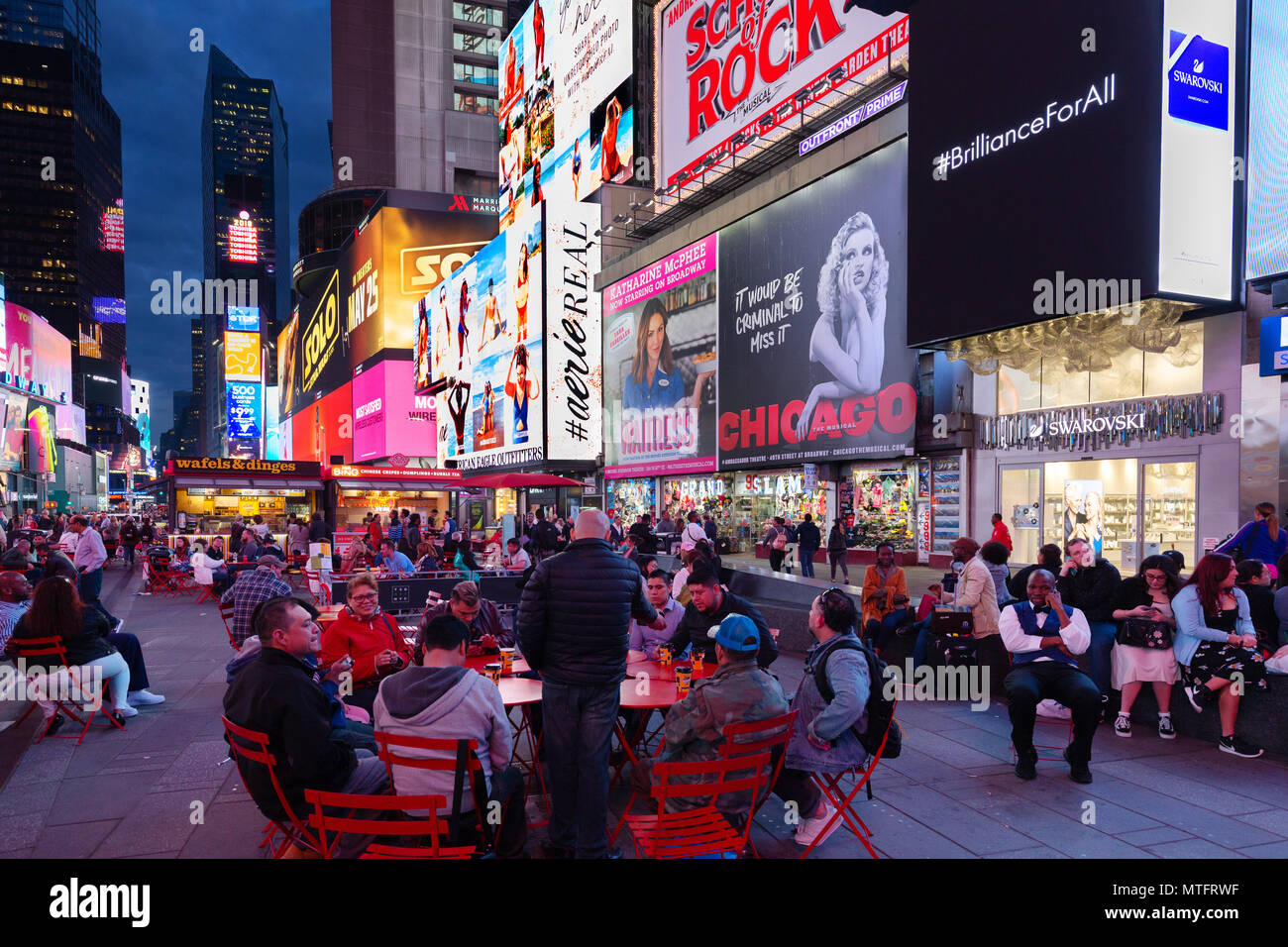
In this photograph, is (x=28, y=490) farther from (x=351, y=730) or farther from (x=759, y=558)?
(x=351, y=730)

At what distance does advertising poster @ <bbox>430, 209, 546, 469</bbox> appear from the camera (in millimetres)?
32312

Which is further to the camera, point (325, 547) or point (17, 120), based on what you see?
point (17, 120)

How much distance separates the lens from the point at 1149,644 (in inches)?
245

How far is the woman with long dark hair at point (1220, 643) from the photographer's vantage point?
19.2ft

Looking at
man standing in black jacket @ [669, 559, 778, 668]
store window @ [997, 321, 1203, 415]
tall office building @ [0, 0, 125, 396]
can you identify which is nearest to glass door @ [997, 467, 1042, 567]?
store window @ [997, 321, 1203, 415]

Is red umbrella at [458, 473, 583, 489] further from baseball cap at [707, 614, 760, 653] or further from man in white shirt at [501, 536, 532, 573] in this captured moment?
baseball cap at [707, 614, 760, 653]

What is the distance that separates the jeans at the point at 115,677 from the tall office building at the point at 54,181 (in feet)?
475

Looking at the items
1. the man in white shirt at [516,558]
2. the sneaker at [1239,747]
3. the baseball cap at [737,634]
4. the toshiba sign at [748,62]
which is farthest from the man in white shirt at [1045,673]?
the toshiba sign at [748,62]

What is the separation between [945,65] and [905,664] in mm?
12796

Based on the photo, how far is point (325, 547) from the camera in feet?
60.3

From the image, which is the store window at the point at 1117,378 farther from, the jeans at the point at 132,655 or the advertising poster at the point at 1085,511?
the jeans at the point at 132,655

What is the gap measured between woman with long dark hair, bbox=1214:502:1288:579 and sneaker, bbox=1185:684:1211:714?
370cm

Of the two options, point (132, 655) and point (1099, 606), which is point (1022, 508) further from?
point (132, 655)
